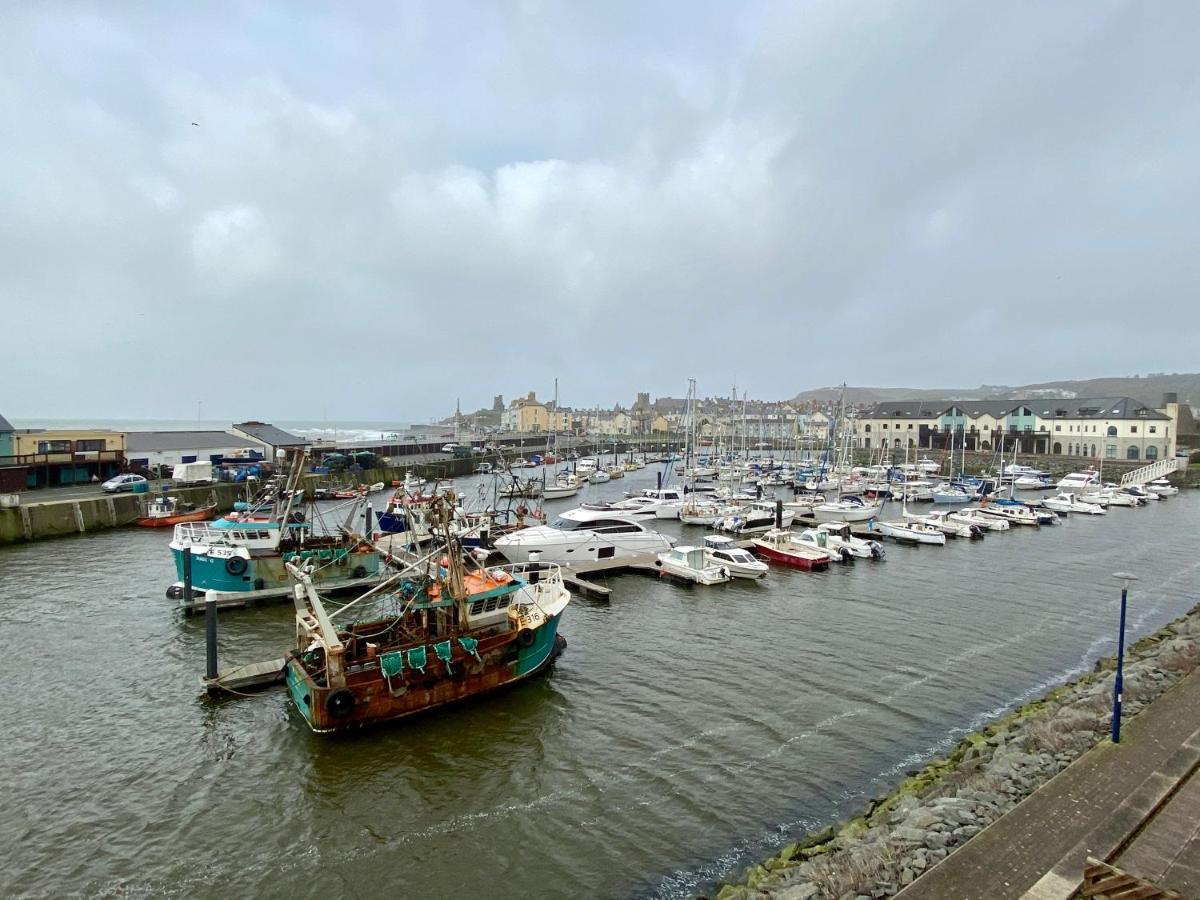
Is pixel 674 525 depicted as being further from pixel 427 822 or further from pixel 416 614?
pixel 427 822

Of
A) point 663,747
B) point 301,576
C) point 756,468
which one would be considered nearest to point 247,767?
point 301,576

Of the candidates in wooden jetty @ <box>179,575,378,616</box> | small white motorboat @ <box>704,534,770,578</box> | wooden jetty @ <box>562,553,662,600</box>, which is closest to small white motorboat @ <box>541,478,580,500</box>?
wooden jetty @ <box>562,553,662,600</box>

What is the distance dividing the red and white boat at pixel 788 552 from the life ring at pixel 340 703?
24288 mm

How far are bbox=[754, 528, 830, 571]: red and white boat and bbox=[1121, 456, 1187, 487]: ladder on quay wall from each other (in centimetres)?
5895

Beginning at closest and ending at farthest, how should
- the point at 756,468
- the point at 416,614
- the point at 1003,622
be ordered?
1. the point at 416,614
2. the point at 1003,622
3. the point at 756,468

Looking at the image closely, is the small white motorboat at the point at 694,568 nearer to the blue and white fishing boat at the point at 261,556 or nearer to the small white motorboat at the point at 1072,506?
the blue and white fishing boat at the point at 261,556

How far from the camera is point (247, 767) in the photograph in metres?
14.3

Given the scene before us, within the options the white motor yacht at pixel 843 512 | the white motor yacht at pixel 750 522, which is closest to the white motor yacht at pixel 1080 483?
the white motor yacht at pixel 843 512

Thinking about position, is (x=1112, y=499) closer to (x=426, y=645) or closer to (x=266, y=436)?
(x=426, y=645)

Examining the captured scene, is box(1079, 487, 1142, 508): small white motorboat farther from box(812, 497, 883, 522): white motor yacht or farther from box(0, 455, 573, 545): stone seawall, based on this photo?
box(0, 455, 573, 545): stone seawall

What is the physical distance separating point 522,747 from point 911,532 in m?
33.3

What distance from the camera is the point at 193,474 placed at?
186 ft

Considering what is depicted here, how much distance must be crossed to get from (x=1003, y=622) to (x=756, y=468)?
64.4 m

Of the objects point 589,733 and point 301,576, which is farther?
point 301,576
